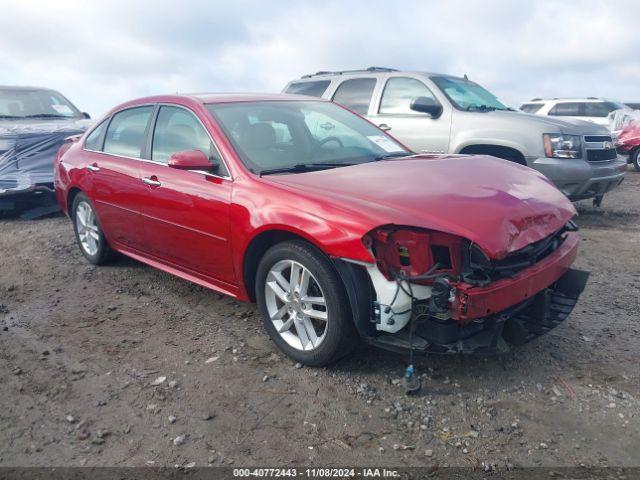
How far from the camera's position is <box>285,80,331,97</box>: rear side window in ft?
26.1

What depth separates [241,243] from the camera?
3.49 m

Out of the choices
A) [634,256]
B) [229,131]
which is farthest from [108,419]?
[634,256]

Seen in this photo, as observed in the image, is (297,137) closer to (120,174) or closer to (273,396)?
(120,174)

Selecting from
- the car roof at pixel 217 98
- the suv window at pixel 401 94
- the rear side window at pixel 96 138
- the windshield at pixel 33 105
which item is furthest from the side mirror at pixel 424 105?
the windshield at pixel 33 105

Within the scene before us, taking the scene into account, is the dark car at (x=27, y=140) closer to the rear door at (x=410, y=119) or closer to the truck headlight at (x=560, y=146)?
the rear door at (x=410, y=119)

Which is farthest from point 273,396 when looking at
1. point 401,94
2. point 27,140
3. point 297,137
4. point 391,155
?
point 27,140

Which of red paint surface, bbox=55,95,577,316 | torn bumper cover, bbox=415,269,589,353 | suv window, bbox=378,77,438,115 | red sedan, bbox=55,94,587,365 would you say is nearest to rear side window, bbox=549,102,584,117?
suv window, bbox=378,77,438,115

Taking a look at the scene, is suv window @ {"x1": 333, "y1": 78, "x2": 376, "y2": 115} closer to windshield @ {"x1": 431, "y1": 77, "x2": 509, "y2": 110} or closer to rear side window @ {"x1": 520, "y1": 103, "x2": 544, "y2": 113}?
windshield @ {"x1": 431, "y1": 77, "x2": 509, "y2": 110}

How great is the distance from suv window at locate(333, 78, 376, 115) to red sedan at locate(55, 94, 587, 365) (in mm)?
2884

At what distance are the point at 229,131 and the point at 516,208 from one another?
6.43 ft

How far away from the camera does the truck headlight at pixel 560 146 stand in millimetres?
6168

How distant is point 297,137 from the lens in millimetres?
4086

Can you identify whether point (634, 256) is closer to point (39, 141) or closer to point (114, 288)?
point (114, 288)

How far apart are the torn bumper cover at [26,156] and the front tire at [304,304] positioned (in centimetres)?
561
